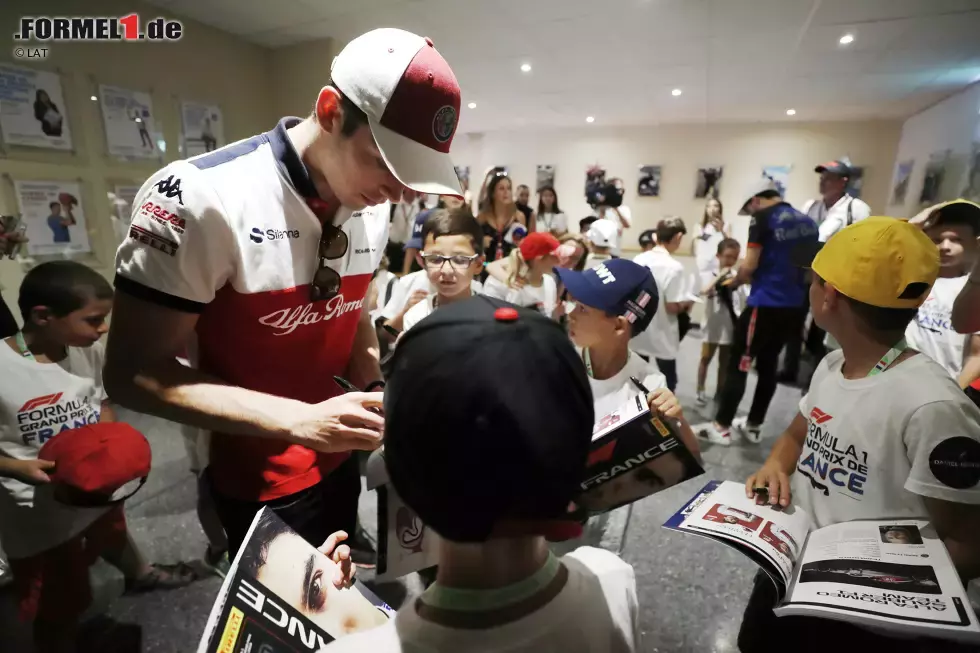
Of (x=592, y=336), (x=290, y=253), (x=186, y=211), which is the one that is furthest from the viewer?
(x=592, y=336)

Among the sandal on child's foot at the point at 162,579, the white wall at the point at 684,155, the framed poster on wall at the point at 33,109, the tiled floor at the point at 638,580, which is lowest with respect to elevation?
the tiled floor at the point at 638,580

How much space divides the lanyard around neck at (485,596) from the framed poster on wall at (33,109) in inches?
124

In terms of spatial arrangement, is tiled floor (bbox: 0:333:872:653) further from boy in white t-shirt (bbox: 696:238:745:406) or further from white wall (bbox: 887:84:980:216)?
white wall (bbox: 887:84:980:216)

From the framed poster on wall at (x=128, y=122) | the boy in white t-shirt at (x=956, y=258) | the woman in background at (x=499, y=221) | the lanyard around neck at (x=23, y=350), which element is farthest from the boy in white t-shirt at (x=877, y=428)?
the framed poster on wall at (x=128, y=122)

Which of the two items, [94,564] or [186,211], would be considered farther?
[94,564]

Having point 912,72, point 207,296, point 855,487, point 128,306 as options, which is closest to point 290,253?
point 207,296

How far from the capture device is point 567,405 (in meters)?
0.49

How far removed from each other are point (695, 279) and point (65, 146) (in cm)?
410

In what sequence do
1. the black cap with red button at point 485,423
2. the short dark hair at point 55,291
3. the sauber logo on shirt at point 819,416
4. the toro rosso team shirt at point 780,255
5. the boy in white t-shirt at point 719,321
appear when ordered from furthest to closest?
the boy in white t-shirt at point 719,321 < the toro rosso team shirt at point 780,255 < the short dark hair at point 55,291 < the sauber logo on shirt at point 819,416 < the black cap with red button at point 485,423

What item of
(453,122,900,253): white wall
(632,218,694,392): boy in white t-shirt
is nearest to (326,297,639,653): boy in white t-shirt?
(632,218,694,392): boy in white t-shirt

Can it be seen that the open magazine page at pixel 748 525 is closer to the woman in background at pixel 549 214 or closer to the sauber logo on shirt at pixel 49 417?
the sauber logo on shirt at pixel 49 417

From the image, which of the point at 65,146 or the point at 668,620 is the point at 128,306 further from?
the point at 65,146

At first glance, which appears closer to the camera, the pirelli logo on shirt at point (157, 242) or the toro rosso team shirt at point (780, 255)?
the pirelli logo on shirt at point (157, 242)

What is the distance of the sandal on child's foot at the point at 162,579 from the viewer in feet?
5.91
